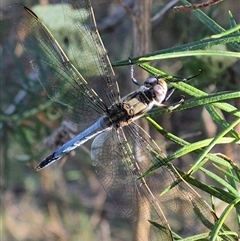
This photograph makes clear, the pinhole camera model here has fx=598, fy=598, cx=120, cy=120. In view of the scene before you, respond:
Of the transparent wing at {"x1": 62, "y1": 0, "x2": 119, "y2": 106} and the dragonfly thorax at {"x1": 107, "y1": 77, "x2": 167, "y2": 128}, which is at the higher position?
the transparent wing at {"x1": 62, "y1": 0, "x2": 119, "y2": 106}

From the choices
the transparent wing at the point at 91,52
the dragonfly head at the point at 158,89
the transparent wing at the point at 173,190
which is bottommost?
the transparent wing at the point at 173,190

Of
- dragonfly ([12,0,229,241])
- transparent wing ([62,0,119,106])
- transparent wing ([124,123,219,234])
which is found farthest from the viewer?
transparent wing ([62,0,119,106])

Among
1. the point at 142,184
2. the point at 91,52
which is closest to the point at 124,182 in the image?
the point at 142,184

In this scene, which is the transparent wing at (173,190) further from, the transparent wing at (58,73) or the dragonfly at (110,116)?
the transparent wing at (58,73)

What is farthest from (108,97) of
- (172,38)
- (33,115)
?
(172,38)

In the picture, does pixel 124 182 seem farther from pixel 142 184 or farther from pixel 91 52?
pixel 91 52

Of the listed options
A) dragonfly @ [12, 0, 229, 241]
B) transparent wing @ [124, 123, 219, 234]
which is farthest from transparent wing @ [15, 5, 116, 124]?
transparent wing @ [124, 123, 219, 234]

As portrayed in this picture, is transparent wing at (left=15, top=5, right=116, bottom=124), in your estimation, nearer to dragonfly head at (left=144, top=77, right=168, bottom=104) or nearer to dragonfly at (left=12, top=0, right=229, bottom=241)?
dragonfly at (left=12, top=0, right=229, bottom=241)

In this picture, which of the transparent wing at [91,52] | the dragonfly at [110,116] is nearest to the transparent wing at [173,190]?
the dragonfly at [110,116]
